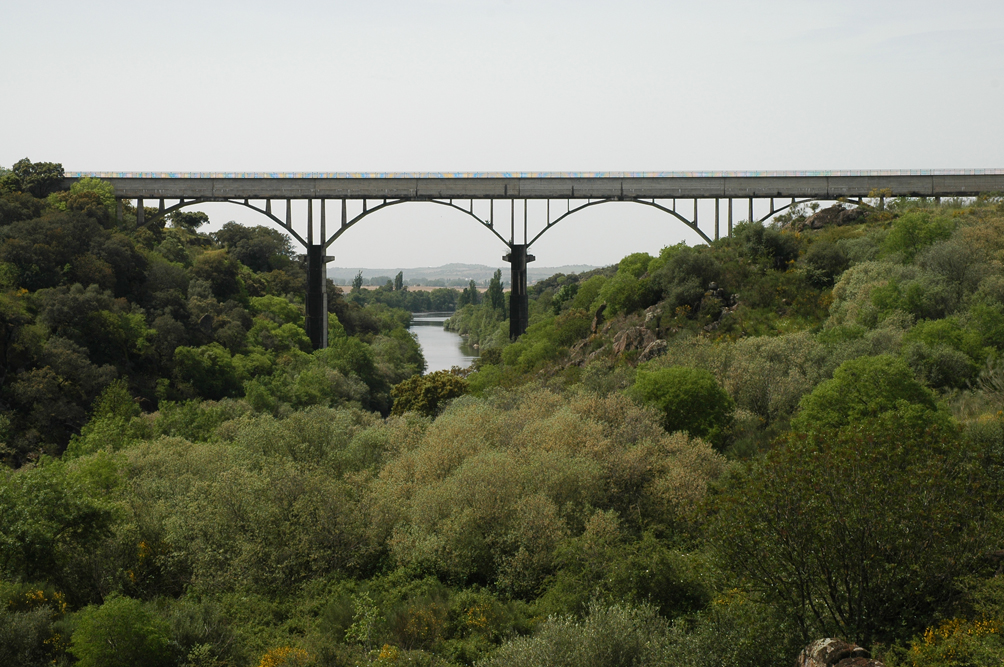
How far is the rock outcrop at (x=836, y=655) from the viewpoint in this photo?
11371 mm

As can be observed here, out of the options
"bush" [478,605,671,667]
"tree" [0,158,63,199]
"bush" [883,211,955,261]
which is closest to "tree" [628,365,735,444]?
"bush" [478,605,671,667]

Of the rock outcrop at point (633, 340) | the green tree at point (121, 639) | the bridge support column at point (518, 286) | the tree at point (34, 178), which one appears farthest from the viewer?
the tree at point (34, 178)

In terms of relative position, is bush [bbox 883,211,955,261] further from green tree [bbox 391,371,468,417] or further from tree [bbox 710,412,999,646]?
tree [bbox 710,412,999,646]

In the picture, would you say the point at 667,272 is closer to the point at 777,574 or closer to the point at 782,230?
the point at 782,230

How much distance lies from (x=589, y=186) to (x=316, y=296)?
16390 millimetres

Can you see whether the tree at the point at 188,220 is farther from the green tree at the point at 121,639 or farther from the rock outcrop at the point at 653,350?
the green tree at the point at 121,639

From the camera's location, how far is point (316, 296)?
1956 inches

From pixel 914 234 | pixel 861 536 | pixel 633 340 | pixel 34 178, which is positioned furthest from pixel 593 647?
pixel 34 178

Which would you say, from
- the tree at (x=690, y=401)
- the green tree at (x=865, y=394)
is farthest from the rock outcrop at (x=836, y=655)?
the tree at (x=690, y=401)

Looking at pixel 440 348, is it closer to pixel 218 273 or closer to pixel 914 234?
pixel 218 273

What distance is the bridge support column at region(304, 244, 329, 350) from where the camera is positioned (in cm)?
4793

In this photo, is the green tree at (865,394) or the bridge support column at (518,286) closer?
the green tree at (865,394)

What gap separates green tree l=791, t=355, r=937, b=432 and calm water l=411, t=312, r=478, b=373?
41.6 m

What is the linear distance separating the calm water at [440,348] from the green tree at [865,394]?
4164 cm
